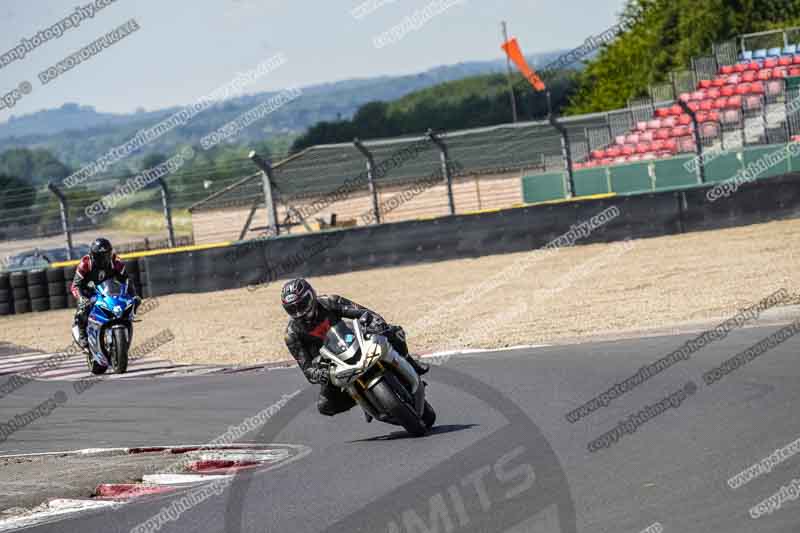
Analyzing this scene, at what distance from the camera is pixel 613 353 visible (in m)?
13.1

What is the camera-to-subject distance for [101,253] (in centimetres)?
1677

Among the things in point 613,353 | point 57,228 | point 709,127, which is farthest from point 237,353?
point 709,127

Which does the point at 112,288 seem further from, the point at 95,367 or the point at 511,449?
the point at 511,449

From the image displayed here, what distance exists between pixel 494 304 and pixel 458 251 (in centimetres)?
589

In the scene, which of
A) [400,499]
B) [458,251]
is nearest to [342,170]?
[458,251]

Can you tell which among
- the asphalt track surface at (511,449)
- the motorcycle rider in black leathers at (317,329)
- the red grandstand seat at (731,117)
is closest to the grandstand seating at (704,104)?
Answer: the red grandstand seat at (731,117)

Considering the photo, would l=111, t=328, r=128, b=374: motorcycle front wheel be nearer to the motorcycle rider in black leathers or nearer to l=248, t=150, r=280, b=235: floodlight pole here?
the motorcycle rider in black leathers

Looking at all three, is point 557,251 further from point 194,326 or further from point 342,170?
point 342,170

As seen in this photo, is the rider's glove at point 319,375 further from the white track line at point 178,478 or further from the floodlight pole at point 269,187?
the floodlight pole at point 269,187

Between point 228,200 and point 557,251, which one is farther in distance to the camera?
point 228,200

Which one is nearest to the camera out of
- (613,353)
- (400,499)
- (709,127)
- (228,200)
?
(400,499)

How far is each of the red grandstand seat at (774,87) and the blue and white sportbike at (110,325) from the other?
21.2 meters

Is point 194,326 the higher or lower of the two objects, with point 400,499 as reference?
lower

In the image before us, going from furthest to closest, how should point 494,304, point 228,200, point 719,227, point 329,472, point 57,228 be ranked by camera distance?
1. point 228,200
2. point 57,228
3. point 719,227
4. point 494,304
5. point 329,472
